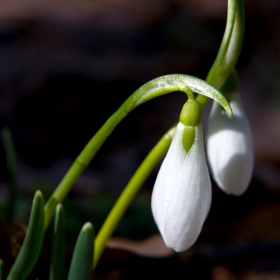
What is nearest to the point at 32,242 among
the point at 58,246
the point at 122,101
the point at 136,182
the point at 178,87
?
the point at 58,246

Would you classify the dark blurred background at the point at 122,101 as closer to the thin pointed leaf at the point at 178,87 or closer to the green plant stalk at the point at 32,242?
the green plant stalk at the point at 32,242

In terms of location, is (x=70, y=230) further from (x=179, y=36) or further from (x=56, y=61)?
(x=179, y=36)

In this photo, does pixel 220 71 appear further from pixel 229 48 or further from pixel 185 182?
pixel 185 182

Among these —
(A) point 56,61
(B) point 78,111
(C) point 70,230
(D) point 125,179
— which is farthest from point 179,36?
(C) point 70,230

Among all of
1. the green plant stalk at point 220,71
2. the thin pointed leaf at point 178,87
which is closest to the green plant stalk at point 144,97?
the thin pointed leaf at point 178,87

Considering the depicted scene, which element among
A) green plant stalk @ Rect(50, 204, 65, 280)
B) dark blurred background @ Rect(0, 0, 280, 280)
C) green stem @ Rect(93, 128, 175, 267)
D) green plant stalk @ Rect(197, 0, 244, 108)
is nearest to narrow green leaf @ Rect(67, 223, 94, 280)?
green plant stalk @ Rect(50, 204, 65, 280)

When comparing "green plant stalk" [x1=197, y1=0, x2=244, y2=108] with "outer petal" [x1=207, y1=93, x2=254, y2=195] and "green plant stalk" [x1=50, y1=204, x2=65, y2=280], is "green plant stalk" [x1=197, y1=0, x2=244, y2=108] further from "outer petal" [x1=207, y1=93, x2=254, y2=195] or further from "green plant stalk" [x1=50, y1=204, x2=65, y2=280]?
"green plant stalk" [x1=50, y1=204, x2=65, y2=280]
